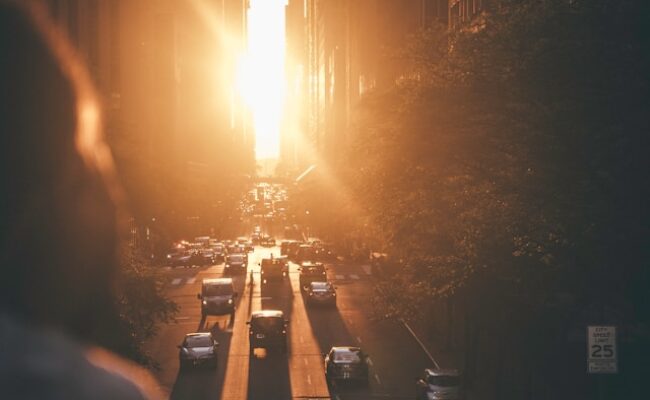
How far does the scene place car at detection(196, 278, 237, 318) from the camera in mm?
62531

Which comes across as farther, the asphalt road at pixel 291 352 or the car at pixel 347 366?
the car at pixel 347 366

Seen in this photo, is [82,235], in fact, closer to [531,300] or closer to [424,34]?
[531,300]

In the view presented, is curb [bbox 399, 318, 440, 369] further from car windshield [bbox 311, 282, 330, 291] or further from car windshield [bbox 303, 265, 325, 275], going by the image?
car windshield [bbox 303, 265, 325, 275]

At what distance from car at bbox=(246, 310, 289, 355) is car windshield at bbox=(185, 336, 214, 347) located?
4666mm

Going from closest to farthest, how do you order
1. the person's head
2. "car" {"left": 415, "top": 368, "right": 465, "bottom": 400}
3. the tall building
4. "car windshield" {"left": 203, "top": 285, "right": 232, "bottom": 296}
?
the person's head, "car" {"left": 415, "top": 368, "right": 465, "bottom": 400}, the tall building, "car windshield" {"left": 203, "top": 285, "right": 232, "bottom": 296}

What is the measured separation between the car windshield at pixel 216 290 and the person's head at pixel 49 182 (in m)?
60.3

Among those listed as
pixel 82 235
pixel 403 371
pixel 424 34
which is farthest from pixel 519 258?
pixel 82 235

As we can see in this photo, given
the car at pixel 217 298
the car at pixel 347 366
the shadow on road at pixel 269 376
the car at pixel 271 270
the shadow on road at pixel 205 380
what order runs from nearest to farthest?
the shadow on road at pixel 269 376 → the shadow on road at pixel 205 380 → the car at pixel 347 366 → the car at pixel 217 298 → the car at pixel 271 270

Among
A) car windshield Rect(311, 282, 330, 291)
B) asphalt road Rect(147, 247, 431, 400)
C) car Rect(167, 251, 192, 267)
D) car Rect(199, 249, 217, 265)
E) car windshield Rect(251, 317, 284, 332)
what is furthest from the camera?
car Rect(199, 249, 217, 265)

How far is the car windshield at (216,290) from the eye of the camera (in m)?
62.8

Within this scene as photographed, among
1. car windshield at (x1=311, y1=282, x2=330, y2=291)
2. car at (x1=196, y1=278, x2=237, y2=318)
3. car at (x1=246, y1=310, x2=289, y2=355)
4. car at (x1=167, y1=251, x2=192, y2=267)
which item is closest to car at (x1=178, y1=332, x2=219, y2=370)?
car at (x1=246, y1=310, x2=289, y2=355)

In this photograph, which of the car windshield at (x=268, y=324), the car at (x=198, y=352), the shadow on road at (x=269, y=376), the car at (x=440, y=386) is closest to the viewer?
the car at (x=440, y=386)

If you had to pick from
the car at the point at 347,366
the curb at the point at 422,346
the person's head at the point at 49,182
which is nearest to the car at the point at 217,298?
the curb at the point at 422,346

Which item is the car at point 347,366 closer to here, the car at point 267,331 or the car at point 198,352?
the car at point 198,352
